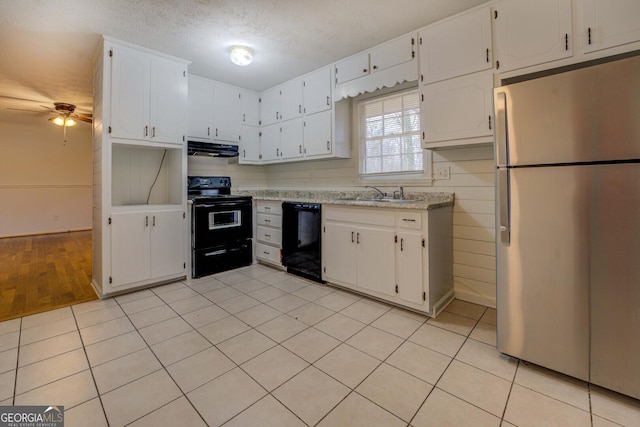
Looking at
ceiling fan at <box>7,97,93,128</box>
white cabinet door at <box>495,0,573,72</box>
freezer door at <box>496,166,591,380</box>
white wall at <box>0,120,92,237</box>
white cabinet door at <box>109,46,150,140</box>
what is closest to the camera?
freezer door at <box>496,166,591,380</box>

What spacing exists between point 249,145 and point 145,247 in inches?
79.5

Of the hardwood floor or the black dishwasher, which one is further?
the black dishwasher

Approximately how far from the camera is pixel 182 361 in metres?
1.83

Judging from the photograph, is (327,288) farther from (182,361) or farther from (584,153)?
(584,153)

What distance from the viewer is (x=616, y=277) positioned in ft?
4.74

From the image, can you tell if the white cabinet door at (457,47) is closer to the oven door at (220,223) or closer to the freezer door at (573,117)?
the freezer door at (573,117)

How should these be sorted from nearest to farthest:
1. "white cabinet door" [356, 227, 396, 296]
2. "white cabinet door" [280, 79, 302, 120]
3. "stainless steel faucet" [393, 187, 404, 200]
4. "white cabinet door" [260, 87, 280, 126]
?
"white cabinet door" [356, 227, 396, 296] < "stainless steel faucet" [393, 187, 404, 200] < "white cabinet door" [280, 79, 302, 120] < "white cabinet door" [260, 87, 280, 126]

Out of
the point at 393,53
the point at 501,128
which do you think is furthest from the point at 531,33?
the point at 393,53

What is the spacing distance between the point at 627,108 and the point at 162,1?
307cm

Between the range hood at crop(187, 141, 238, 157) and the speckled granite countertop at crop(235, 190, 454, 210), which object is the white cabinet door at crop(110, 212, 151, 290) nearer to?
the range hood at crop(187, 141, 238, 157)

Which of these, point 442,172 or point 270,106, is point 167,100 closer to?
point 270,106

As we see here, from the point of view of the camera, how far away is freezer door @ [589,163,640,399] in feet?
4.62

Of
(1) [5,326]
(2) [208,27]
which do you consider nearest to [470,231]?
(2) [208,27]

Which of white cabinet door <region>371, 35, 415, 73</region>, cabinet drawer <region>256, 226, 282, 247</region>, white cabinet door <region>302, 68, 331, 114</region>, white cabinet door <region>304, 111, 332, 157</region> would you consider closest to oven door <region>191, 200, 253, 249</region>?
cabinet drawer <region>256, 226, 282, 247</region>
